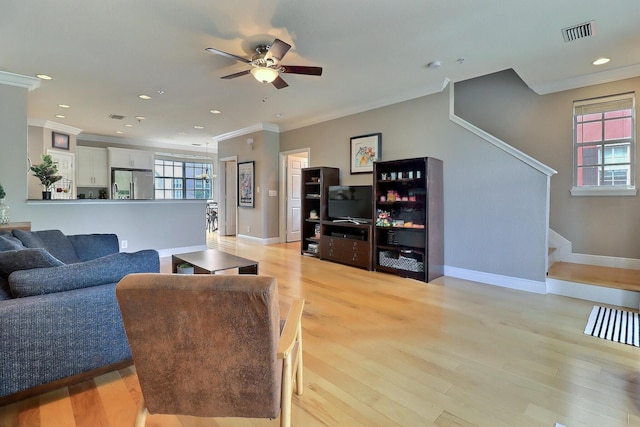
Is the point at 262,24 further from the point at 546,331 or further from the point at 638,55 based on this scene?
the point at 638,55

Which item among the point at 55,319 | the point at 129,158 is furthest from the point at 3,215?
the point at 129,158

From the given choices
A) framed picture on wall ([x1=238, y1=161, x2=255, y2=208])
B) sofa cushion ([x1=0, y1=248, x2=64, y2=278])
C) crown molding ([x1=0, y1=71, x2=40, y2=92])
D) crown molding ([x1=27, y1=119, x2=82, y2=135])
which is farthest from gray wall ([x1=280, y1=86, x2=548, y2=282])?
crown molding ([x1=27, y1=119, x2=82, y2=135])

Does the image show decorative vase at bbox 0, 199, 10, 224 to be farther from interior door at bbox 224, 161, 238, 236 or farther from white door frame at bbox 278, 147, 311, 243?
interior door at bbox 224, 161, 238, 236

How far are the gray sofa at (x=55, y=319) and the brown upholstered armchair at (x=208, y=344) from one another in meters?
0.73

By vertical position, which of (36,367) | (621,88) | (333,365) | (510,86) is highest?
(510,86)

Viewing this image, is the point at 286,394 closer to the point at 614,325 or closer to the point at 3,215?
the point at 614,325

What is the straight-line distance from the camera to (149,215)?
5.52 metres

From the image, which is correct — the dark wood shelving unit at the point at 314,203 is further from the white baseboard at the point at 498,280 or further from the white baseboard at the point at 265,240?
the white baseboard at the point at 498,280

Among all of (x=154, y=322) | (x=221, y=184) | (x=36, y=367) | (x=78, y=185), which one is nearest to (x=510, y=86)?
(x=154, y=322)

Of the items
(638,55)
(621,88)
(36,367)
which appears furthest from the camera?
(621,88)

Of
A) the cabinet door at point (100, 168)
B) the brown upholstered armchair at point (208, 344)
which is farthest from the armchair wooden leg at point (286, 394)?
the cabinet door at point (100, 168)

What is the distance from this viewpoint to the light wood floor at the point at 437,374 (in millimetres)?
1570

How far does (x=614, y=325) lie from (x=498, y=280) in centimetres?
126

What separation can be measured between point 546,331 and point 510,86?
375cm
